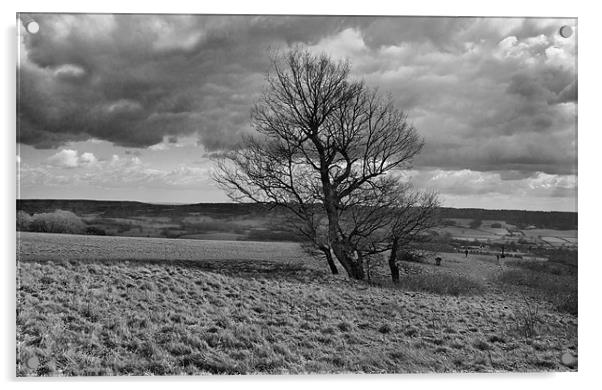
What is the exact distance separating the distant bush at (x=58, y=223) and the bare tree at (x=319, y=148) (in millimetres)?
1192

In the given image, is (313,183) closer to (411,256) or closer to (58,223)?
(411,256)

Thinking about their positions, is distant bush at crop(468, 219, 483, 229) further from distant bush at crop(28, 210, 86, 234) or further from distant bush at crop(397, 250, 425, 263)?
distant bush at crop(28, 210, 86, 234)

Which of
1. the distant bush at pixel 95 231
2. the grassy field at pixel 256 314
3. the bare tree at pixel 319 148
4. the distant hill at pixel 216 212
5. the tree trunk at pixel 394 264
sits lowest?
the grassy field at pixel 256 314

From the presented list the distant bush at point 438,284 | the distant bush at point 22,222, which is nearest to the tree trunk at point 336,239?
the distant bush at point 438,284

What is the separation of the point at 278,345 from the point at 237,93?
6.85 ft

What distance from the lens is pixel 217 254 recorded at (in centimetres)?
399

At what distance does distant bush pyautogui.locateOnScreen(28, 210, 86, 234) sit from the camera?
3730mm

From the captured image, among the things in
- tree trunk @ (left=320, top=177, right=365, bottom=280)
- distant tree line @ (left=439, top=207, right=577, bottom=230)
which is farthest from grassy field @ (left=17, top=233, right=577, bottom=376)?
distant tree line @ (left=439, top=207, right=577, bottom=230)

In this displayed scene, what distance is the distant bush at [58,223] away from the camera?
3730mm

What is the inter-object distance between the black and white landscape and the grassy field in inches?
0.7

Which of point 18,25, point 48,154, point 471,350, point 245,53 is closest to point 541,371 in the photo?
point 471,350

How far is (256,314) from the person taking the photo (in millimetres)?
3824

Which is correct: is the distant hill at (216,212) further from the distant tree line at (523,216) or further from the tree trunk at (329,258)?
the tree trunk at (329,258)
